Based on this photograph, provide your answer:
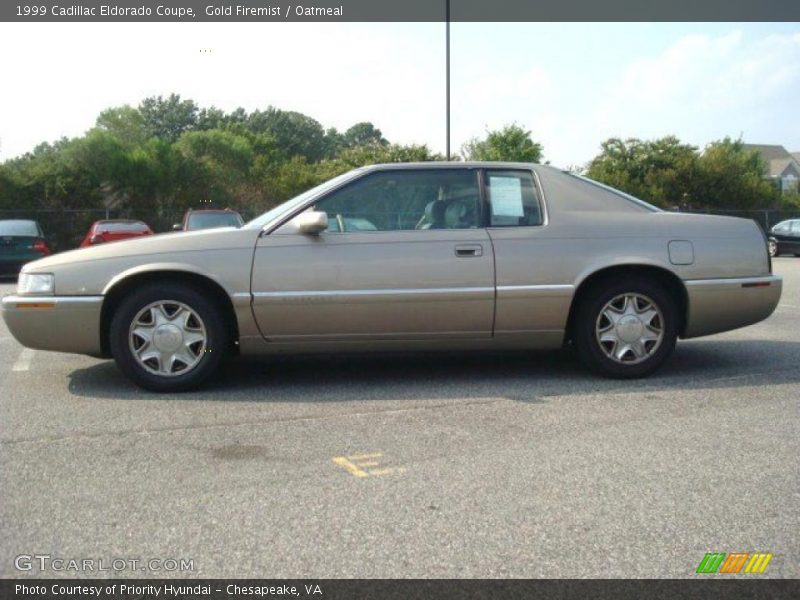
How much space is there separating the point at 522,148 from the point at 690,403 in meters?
36.6

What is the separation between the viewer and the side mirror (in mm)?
5582

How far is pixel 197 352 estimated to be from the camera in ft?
18.6

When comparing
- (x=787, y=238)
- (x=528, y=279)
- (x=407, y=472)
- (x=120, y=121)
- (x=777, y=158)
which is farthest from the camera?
(x=777, y=158)

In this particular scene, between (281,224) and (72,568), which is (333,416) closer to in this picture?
(281,224)

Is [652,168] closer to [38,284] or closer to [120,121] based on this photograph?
[120,121]

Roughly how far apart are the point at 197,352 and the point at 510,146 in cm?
3708

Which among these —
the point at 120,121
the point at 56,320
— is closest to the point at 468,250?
the point at 56,320

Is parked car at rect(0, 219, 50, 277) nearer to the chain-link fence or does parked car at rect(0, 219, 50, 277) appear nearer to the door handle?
the door handle

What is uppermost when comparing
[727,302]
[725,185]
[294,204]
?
[725,185]

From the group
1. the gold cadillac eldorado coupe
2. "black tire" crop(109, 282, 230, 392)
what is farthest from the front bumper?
"black tire" crop(109, 282, 230, 392)

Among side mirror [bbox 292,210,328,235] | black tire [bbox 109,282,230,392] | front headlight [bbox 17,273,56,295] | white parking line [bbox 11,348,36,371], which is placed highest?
side mirror [bbox 292,210,328,235]

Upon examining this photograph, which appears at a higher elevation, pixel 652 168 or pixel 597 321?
pixel 652 168

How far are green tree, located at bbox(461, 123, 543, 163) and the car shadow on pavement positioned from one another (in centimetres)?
3335

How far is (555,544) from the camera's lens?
10.3 feet
